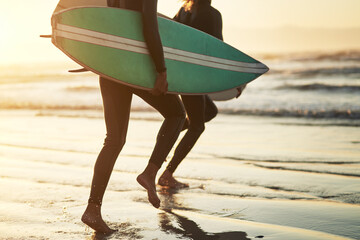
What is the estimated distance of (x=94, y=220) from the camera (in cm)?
329

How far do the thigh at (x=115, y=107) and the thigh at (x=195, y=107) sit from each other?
1256 mm

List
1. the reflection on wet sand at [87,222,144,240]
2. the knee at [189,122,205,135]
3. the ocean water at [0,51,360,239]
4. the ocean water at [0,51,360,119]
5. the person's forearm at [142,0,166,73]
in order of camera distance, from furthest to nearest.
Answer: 1. the ocean water at [0,51,360,119]
2. the knee at [189,122,205,135]
3. the ocean water at [0,51,360,239]
4. the reflection on wet sand at [87,222,144,240]
5. the person's forearm at [142,0,166,73]

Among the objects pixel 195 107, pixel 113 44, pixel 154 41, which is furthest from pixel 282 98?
pixel 154 41

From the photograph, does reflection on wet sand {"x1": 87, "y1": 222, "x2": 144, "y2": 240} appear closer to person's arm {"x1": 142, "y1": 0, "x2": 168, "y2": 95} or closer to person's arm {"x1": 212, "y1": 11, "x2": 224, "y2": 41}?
person's arm {"x1": 142, "y1": 0, "x2": 168, "y2": 95}

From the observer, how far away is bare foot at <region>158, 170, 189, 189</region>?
4.69 m

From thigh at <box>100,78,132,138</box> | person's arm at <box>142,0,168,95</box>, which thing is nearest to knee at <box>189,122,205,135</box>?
person's arm at <box>142,0,168,95</box>

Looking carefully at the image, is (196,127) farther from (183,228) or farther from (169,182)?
(183,228)

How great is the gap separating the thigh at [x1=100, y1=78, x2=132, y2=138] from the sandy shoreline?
682 mm

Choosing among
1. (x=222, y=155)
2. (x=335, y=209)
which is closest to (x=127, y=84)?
(x=335, y=209)

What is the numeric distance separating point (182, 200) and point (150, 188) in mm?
775

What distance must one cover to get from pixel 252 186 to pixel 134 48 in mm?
1916

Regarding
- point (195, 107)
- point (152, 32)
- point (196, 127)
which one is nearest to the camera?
point (152, 32)

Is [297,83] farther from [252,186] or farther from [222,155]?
[252,186]

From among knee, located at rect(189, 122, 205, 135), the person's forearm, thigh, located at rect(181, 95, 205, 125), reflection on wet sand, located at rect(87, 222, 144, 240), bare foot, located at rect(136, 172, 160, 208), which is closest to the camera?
the person's forearm
